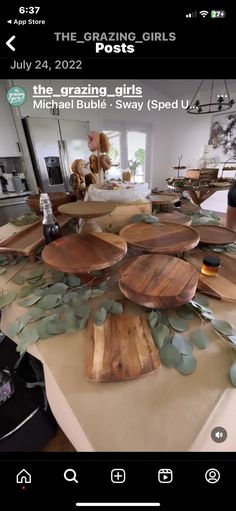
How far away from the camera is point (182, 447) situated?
11.0 inches

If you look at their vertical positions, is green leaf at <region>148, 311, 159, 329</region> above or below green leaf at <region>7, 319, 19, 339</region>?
above

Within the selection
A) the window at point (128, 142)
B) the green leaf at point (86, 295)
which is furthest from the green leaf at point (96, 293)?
the window at point (128, 142)

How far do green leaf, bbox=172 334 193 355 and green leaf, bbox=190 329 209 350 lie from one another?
17 mm

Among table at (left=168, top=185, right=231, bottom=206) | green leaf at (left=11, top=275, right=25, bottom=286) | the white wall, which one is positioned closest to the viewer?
green leaf at (left=11, top=275, right=25, bottom=286)

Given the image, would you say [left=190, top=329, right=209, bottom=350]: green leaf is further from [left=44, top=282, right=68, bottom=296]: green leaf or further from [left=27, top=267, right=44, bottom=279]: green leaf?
[left=27, top=267, right=44, bottom=279]: green leaf

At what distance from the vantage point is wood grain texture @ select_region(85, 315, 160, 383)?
0.35m

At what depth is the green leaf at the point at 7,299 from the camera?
538 mm

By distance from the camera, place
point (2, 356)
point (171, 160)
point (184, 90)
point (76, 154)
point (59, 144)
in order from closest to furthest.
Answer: point (2, 356) → point (59, 144) → point (76, 154) → point (184, 90) → point (171, 160)

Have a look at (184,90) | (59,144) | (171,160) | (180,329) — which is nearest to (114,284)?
(180,329)

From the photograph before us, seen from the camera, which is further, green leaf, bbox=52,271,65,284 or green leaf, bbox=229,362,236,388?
green leaf, bbox=52,271,65,284

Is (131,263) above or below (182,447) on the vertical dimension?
above
